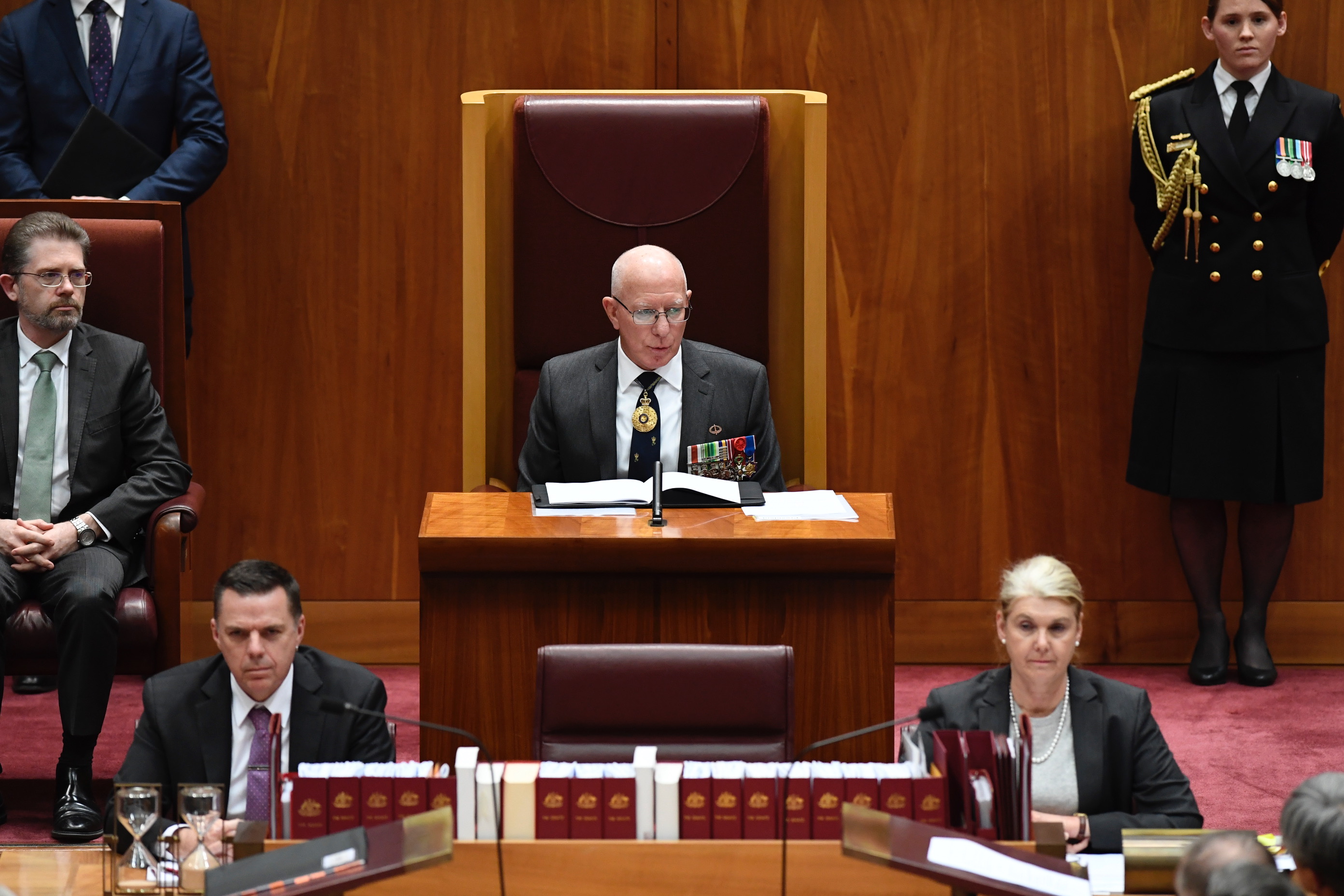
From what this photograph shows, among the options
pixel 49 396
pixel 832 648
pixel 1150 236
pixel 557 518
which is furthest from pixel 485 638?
pixel 1150 236

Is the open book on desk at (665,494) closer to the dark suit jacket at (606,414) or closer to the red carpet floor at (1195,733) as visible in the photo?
the dark suit jacket at (606,414)

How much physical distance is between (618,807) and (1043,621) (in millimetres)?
968

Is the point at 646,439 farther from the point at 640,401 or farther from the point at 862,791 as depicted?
the point at 862,791

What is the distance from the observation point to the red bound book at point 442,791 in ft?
7.68

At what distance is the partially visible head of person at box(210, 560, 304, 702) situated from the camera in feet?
10.3

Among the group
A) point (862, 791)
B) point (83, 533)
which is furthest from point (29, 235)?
point (862, 791)

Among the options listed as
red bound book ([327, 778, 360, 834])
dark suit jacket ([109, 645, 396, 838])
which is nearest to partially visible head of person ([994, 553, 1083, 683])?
dark suit jacket ([109, 645, 396, 838])

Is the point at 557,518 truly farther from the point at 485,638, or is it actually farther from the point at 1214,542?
the point at 1214,542

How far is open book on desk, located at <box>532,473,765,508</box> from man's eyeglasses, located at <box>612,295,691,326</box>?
0.52m

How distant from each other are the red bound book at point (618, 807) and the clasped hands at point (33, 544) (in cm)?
217

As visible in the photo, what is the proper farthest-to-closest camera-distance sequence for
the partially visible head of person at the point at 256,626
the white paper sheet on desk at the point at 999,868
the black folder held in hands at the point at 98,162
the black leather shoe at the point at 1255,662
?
the black leather shoe at the point at 1255,662 < the black folder held in hands at the point at 98,162 < the partially visible head of person at the point at 256,626 < the white paper sheet on desk at the point at 999,868

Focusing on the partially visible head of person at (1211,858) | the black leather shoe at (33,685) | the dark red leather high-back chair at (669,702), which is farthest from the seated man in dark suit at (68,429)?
the partially visible head of person at (1211,858)

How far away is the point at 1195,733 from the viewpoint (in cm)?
475

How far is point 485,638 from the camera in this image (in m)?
3.33
